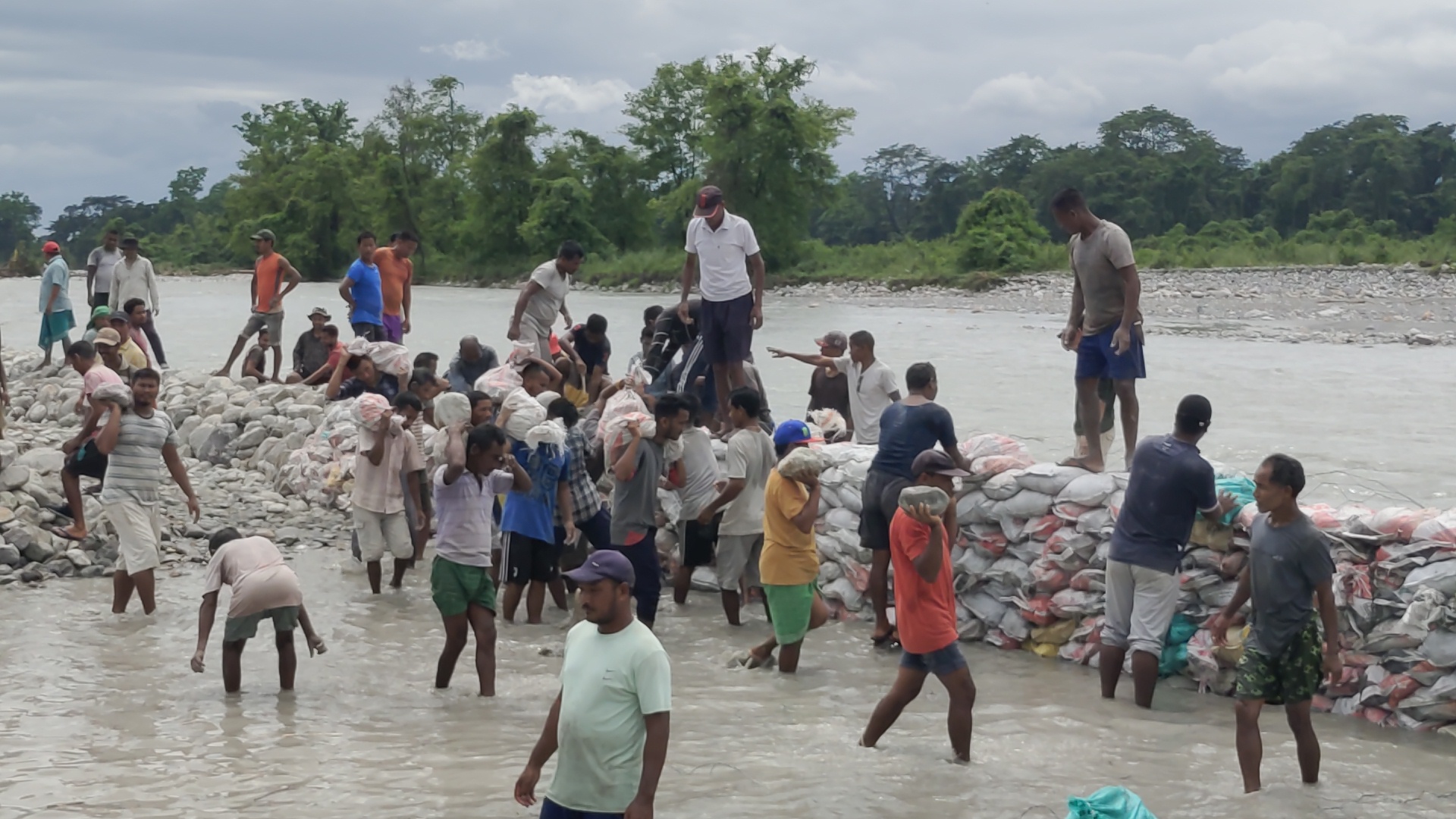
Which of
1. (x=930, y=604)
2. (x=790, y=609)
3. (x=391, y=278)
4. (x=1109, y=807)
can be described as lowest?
(x=790, y=609)

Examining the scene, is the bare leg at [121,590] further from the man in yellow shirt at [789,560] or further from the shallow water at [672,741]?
the man in yellow shirt at [789,560]

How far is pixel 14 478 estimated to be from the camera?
31.7 feet

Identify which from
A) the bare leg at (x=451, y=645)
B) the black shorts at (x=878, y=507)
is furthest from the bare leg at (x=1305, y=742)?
the bare leg at (x=451, y=645)

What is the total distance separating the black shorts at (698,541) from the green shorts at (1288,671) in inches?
147

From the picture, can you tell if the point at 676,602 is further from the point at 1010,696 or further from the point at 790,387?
the point at 790,387

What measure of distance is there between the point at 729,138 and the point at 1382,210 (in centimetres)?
2685

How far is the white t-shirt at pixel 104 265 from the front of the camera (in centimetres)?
1498

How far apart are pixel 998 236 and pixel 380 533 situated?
35686mm

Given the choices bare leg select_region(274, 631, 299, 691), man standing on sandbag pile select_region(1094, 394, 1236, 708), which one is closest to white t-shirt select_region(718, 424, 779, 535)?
man standing on sandbag pile select_region(1094, 394, 1236, 708)

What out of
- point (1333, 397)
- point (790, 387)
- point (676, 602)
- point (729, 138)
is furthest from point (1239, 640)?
point (729, 138)

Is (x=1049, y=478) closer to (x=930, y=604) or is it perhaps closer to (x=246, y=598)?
(x=930, y=604)

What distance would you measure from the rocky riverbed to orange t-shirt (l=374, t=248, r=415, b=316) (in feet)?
3.65

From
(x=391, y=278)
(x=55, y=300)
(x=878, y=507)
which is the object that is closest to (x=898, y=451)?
(x=878, y=507)

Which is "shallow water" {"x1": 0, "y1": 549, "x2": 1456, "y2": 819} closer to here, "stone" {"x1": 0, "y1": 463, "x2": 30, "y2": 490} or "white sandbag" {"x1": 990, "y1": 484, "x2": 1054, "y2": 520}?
"white sandbag" {"x1": 990, "y1": 484, "x2": 1054, "y2": 520}
